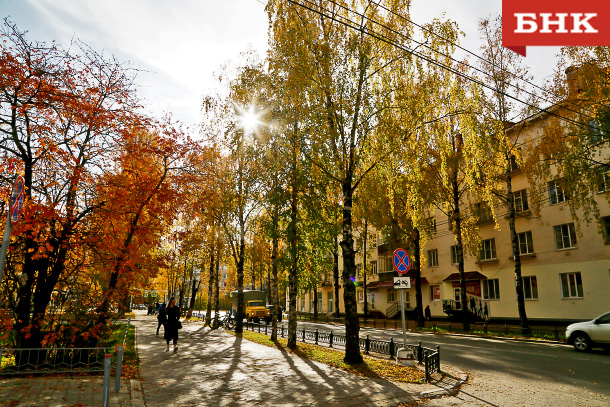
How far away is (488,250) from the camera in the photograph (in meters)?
34.0

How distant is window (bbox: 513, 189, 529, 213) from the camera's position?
3089 centimetres

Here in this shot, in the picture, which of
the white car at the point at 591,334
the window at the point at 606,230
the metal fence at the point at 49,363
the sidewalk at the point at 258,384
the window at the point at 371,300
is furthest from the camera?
the window at the point at 371,300

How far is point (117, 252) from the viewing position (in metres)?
11.4

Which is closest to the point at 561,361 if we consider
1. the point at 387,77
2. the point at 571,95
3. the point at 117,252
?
the point at 387,77

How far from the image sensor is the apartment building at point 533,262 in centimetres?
2500

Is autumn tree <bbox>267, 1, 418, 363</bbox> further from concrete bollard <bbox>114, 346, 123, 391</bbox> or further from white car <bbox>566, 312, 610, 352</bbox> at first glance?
white car <bbox>566, 312, 610, 352</bbox>

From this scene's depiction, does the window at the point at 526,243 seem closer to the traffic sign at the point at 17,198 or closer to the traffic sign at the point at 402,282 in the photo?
the traffic sign at the point at 402,282

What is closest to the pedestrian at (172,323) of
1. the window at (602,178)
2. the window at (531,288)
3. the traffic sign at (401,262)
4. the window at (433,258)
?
the traffic sign at (401,262)

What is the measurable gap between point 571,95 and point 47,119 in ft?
73.8

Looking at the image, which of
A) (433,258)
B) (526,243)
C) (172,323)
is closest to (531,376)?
(172,323)

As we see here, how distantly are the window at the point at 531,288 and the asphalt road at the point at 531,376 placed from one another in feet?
43.7

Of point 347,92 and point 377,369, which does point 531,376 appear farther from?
point 347,92

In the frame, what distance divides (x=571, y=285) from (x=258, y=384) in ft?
86.3

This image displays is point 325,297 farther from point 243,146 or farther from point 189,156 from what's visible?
point 189,156
